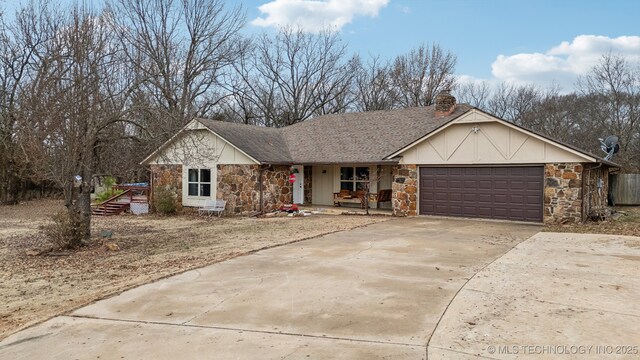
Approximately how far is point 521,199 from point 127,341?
1380 centimetres

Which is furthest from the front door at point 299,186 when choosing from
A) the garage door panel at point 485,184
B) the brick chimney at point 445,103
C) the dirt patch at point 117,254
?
the garage door panel at point 485,184

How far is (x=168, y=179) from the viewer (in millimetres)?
20438

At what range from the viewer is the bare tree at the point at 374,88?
3684 cm

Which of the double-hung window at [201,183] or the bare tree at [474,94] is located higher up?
the bare tree at [474,94]

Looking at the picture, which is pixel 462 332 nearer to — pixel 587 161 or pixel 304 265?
pixel 304 265

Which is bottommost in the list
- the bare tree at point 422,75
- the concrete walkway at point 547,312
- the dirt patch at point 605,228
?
the concrete walkway at point 547,312

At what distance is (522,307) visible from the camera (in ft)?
18.2

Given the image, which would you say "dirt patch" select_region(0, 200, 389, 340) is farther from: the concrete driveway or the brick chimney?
the brick chimney

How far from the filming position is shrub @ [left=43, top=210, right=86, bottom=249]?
10.3 metres

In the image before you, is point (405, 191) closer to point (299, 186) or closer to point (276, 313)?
point (299, 186)

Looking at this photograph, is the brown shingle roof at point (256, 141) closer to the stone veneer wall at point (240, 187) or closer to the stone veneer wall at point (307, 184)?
the stone veneer wall at point (240, 187)

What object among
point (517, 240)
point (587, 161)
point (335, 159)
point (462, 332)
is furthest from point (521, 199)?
point (462, 332)

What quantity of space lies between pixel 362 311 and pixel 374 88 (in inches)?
1325

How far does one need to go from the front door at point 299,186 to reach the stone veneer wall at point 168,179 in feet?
17.3
